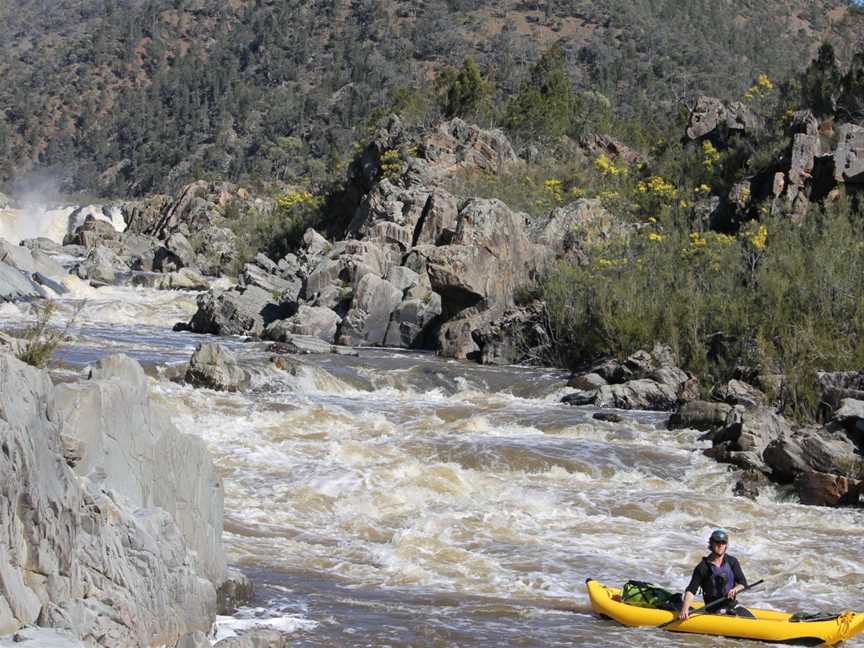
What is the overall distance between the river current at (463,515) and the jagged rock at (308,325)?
5.04 m

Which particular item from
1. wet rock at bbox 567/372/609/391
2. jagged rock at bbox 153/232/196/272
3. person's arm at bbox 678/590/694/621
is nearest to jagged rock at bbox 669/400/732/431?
wet rock at bbox 567/372/609/391

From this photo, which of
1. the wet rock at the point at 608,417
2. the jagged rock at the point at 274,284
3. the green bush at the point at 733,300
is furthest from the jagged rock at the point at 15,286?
the wet rock at the point at 608,417

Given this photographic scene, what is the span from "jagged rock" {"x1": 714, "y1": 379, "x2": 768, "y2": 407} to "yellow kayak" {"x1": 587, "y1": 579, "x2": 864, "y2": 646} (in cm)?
809

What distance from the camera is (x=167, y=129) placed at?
93.6m

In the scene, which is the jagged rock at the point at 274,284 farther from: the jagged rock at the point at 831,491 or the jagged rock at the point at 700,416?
the jagged rock at the point at 831,491

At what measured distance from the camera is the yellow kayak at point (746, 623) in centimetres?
805

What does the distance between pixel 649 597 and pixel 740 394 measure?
28.4 feet

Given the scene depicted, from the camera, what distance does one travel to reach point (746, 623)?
27.0 ft

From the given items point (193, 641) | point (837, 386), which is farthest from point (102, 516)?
point (837, 386)

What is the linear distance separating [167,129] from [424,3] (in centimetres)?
2574

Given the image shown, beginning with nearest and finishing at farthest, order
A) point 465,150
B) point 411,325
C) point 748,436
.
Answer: point 748,436 < point 411,325 < point 465,150

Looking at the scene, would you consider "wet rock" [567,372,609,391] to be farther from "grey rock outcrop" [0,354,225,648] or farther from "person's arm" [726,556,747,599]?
"grey rock outcrop" [0,354,225,648]

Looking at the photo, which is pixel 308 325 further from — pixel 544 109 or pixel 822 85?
pixel 544 109

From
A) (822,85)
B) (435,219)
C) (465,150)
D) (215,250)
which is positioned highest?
(822,85)
